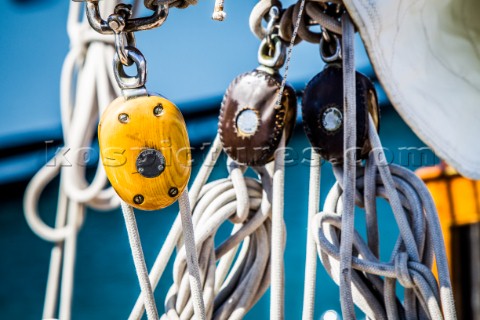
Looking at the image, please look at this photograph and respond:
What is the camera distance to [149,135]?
88 cm

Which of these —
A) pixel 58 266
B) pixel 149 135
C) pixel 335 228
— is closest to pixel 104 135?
pixel 149 135

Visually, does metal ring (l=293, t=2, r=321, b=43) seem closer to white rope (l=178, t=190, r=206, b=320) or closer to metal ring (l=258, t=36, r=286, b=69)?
metal ring (l=258, t=36, r=286, b=69)

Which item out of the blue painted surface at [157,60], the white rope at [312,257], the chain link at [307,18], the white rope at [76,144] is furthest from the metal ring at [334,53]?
the blue painted surface at [157,60]

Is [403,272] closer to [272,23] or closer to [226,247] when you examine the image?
[226,247]

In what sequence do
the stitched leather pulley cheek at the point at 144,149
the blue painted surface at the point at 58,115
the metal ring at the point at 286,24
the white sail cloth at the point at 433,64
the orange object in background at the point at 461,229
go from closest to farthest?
the stitched leather pulley cheek at the point at 144,149 → the white sail cloth at the point at 433,64 → the metal ring at the point at 286,24 → the orange object in background at the point at 461,229 → the blue painted surface at the point at 58,115

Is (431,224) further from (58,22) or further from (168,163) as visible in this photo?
(58,22)

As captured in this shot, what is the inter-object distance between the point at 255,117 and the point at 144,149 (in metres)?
0.22

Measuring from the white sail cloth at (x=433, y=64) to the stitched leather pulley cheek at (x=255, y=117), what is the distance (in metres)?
0.14

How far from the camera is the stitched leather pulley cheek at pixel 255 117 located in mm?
A: 1067

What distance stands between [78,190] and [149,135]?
0.72 meters

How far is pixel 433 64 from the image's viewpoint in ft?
3.42

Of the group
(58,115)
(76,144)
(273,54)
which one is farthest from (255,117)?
(58,115)

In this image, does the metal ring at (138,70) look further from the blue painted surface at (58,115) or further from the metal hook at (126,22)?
the blue painted surface at (58,115)

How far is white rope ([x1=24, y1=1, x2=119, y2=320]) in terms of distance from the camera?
1.53 metres
